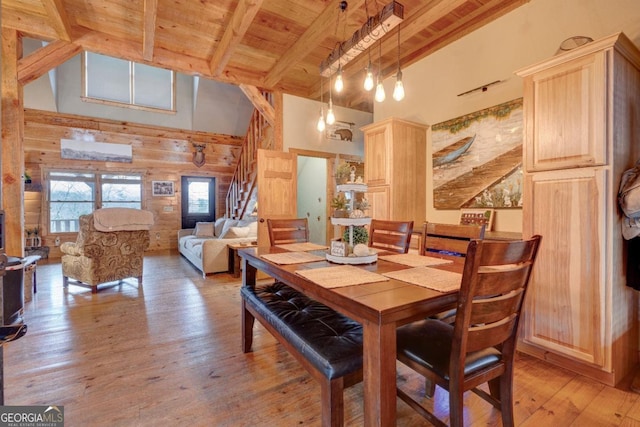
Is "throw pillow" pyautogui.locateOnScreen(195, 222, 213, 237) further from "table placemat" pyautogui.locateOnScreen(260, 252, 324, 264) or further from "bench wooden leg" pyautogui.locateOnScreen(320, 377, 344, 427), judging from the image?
"bench wooden leg" pyautogui.locateOnScreen(320, 377, 344, 427)

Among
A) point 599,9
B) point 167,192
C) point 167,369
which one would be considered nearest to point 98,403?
point 167,369

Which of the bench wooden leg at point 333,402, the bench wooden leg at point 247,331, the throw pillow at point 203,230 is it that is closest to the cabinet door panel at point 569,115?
the bench wooden leg at point 333,402

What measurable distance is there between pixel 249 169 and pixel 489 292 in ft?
19.6

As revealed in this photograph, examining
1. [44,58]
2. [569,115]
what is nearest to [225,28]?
[44,58]

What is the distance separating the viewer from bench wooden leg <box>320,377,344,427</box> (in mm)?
1178

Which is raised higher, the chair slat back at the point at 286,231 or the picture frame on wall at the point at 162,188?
the picture frame on wall at the point at 162,188

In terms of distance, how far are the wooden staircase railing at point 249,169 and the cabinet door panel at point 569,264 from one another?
14.7 feet

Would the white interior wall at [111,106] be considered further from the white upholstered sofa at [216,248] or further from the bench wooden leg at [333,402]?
the bench wooden leg at [333,402]

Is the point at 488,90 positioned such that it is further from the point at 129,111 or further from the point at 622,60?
the point at 129,111

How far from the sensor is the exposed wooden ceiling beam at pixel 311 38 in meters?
2.88

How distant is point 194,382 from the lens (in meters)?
1.82

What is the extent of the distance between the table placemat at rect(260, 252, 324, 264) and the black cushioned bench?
0.93 ft

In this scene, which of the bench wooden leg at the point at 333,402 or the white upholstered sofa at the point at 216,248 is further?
the white upholstered sofa at the point at 216,248

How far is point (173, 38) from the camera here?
3508mm
